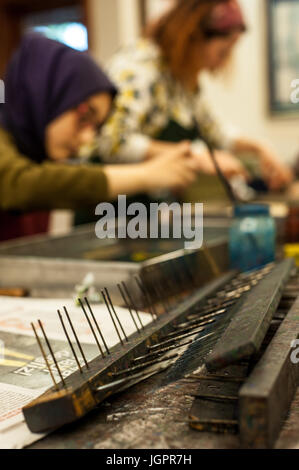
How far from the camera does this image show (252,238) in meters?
1.25

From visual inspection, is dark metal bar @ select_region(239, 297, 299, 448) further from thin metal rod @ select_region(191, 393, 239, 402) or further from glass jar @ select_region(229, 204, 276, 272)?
glass jar @ select_region(229, 204, 276, 272)

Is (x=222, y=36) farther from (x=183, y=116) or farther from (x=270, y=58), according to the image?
(x=270, y=58)

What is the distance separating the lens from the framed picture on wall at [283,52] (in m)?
4.16

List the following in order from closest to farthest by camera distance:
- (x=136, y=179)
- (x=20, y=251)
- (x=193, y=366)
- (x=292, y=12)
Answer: (x=193, y=366) < (x=20, y=251) < (x=136, y=179) < (x=292, y=12)

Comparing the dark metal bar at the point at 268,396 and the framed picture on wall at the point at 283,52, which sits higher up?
the framed picture on wall at the point at 283,52

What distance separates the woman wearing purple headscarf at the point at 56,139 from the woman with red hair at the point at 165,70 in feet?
0.70

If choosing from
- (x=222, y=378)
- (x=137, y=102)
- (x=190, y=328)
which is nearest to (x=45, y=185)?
(x=137, y=102)

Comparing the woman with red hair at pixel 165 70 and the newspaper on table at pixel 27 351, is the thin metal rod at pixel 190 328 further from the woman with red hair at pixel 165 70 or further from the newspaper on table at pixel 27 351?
the woman with red hair at pixel 165 70

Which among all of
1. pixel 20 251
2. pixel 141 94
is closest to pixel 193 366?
pixel 20 251

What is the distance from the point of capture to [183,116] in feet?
7.68

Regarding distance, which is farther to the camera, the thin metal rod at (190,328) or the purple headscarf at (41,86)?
the purple headscarf at (41,86)

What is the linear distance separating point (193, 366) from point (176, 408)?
6 centimetres

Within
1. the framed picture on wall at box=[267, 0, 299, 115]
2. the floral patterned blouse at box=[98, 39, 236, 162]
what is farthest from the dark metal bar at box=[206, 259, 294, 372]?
the framed picture on wall at box=[267, 0, 299, 115]

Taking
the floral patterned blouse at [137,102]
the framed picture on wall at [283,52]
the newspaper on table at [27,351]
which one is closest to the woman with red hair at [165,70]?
the floral patterned blouse at [137,102]
